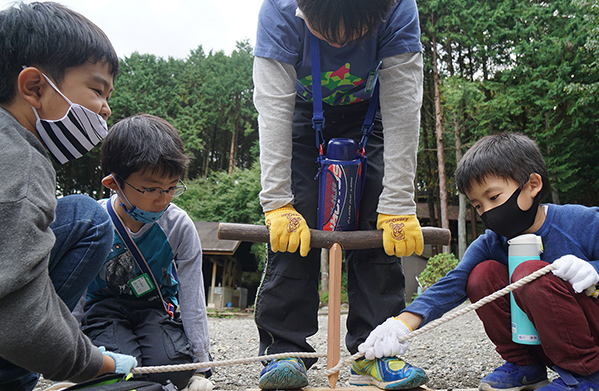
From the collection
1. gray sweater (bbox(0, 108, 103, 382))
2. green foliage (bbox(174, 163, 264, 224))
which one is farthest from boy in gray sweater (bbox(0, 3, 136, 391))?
green foliage (bbox(174, 163, 264, 224))

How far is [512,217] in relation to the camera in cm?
181

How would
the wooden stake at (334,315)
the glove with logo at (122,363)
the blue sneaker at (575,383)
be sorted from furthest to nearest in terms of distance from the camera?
the wooden stake at (334,315)
the blue sneaker at (575,383)
the glove with logo at (122,363)

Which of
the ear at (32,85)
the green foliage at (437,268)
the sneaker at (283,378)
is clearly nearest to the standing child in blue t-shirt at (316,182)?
the sneaker at (283,378)

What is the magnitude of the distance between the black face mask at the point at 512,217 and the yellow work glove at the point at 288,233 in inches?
32.2

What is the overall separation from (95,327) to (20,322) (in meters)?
1.10

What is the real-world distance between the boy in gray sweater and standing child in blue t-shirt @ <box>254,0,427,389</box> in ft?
2.46

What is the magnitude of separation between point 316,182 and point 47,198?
1395 mm

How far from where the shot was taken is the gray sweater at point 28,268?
3.00 feet

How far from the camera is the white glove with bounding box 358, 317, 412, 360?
1.69m

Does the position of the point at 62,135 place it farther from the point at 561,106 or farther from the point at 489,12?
the point at 489,12

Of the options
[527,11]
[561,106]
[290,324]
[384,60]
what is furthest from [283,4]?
[527,11]

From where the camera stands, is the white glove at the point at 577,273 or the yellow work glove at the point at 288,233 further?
the yellow work glove at the point at 288,233

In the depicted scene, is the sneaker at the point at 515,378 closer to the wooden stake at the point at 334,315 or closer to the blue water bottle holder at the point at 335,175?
the wooden stake at the point at 334,315

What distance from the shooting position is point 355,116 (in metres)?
2.29
